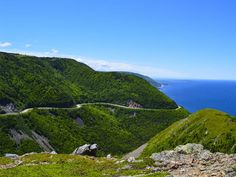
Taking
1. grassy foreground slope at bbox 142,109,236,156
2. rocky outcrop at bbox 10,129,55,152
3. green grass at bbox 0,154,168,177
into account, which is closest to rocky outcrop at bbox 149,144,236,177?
green grass at bbox 0,154,168,177

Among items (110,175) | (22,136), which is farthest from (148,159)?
(22,136)

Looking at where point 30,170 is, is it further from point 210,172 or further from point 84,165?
point 210,172

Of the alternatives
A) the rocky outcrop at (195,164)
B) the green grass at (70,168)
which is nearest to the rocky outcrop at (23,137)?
the green grass at (70,168)

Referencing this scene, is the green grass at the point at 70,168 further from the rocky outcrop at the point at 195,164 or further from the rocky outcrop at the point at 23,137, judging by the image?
the rocky outcrop at the point at 23,137

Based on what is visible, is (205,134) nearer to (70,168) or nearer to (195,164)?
(195,164)

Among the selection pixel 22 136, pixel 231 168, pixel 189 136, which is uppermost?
pixel 231 168
